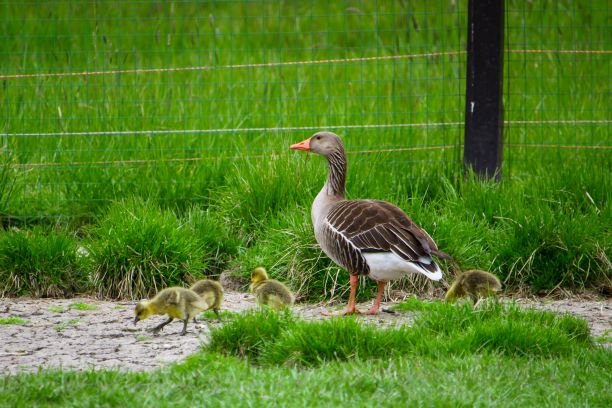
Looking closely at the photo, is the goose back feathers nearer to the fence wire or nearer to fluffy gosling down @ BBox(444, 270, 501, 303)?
fluffy gosling down @ BBox(444, 270, 501, 303)

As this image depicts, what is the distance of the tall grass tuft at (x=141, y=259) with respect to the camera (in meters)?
8.11

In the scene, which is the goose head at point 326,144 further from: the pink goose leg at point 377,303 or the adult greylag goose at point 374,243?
the pink goose leg at point 377,303

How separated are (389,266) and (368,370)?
5.66 feet

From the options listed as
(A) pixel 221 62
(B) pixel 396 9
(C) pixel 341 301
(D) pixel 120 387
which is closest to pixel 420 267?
(C) pixel 341 301

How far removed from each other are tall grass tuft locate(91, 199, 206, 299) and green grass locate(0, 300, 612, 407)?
2.01 m

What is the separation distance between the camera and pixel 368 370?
5.53m

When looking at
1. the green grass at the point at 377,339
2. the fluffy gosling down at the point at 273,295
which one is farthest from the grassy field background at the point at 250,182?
the green grass at the point at 377,339

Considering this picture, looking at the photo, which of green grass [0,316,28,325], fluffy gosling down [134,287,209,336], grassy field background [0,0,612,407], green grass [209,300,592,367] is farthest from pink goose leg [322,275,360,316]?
green grass [0,316,28,325]

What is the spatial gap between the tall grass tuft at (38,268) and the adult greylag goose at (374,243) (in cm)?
217

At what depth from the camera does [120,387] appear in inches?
206

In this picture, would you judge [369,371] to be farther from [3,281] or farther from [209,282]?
[3,281]

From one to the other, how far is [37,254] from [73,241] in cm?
48

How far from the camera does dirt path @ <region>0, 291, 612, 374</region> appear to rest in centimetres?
618

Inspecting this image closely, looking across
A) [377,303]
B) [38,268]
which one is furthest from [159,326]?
[38,268]
